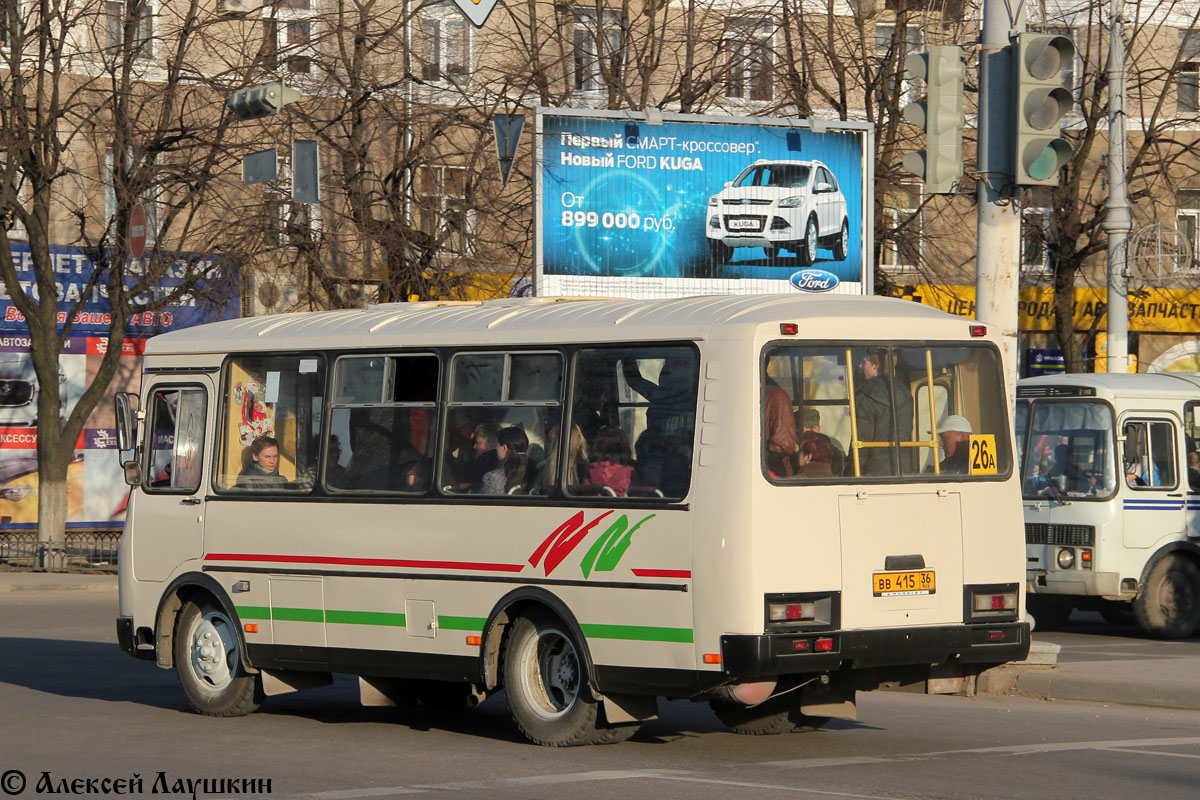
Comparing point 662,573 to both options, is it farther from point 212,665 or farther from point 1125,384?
point 1125,384

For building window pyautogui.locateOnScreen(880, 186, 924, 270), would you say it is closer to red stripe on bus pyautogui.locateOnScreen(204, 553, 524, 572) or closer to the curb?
the curb

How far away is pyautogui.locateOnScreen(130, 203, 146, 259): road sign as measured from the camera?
2509cm

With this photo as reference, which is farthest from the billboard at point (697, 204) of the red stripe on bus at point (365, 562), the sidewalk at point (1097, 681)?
the red stripe on bus at point (365, 562)

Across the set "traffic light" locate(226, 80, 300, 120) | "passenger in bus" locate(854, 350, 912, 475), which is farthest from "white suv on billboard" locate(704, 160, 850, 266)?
"passenger in bus" locate(854, 350, 912, 475)

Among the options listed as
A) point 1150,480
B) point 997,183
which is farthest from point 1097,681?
point 1150,480

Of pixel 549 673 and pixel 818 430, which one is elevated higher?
pixel 818 430

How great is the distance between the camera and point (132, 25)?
86.4 ft

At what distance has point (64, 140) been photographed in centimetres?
2922

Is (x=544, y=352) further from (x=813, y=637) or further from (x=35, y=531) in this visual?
(x=35, y=531)

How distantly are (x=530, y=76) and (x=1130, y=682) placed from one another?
1592cm

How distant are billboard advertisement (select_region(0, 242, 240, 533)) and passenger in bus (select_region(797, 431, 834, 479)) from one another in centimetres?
1996

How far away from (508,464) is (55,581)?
15.8 metres

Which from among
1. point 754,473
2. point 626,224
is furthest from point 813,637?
point 626,224

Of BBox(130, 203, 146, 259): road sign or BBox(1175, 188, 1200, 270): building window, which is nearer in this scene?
BBox(130, 203, 146, 259): road sign
